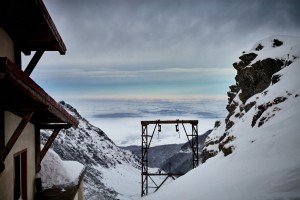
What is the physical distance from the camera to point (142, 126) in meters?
22.8

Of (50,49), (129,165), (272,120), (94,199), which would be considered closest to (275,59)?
(272,120)

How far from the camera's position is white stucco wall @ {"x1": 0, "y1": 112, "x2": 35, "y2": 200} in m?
5.16

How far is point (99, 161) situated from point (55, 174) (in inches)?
2580

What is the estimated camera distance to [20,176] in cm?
639

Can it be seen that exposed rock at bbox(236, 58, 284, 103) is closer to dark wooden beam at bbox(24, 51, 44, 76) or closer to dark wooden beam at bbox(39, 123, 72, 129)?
dark wooden beam at bbox(39, 123, 72, 129)

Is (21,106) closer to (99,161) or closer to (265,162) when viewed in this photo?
(265,162)

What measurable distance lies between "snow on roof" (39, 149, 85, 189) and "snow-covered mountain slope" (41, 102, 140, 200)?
34.0 m

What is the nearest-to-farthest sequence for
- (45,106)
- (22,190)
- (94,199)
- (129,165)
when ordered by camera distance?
(45,106) → (22,190) → (94,199) → (129,165)

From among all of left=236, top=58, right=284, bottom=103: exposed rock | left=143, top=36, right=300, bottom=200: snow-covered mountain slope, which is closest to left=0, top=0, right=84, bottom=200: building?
left=143, top=36, right=300, bottom=200: snow-covered mountain slope

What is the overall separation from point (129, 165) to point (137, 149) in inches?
1367

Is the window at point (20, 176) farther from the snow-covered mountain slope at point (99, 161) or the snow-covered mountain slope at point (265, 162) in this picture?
the snow-covered mountain slope at point (99, 161)

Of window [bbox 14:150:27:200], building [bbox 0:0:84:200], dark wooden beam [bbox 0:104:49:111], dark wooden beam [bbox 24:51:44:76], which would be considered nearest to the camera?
building [bbox 0:0:84:200]

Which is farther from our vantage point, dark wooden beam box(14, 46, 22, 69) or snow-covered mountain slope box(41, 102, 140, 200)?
snow-covered mountain slope box(41, 102, 140, 200)

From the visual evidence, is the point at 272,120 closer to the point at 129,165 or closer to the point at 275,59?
the point at 275,59
